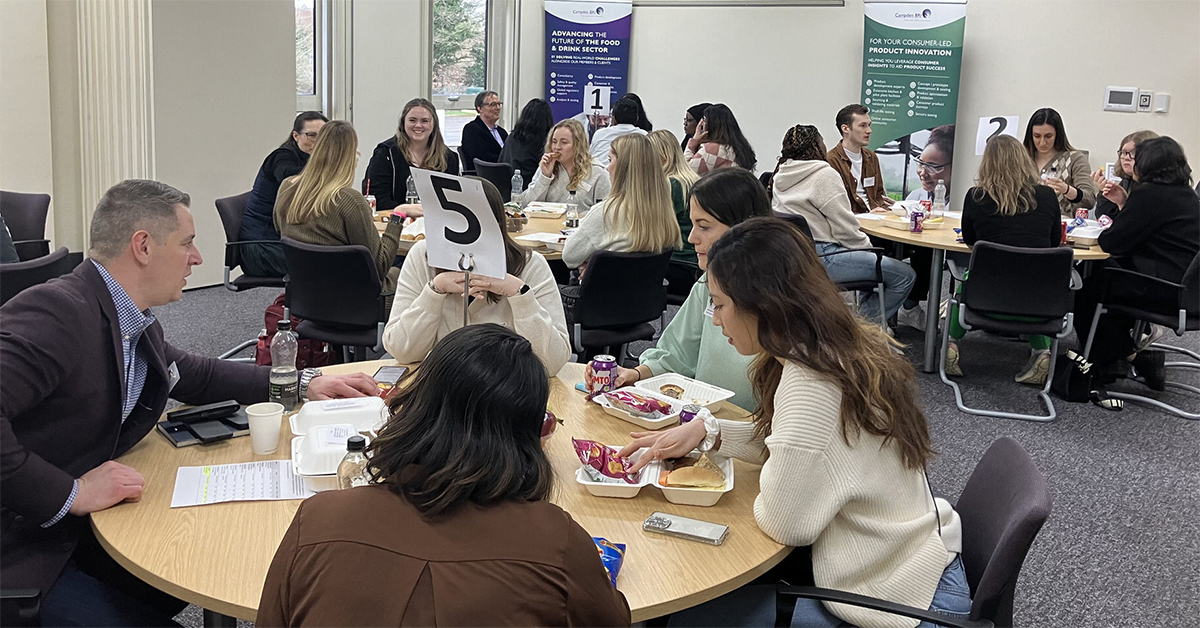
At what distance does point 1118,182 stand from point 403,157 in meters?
4.32

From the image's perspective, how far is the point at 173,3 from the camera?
6148mm

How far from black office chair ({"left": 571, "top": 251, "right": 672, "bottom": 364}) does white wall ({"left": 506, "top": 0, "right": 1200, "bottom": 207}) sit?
203 inches

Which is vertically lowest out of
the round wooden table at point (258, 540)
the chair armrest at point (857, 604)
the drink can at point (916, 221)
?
the chair armrest at point (857, 604)

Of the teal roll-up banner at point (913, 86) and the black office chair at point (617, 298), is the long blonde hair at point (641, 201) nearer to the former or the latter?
→ the black office chair at point (617, 298)

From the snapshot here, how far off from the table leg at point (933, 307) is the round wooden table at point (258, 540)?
11.6 feet

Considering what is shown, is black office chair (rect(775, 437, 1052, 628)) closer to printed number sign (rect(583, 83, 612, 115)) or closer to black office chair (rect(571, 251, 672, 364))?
black office chair (rect(571, 251, 672, 364))

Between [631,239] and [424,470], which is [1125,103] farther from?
[424,470]

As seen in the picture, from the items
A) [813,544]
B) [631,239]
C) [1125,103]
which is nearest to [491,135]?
[631,239]

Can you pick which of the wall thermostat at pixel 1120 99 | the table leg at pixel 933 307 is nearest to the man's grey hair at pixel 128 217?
the table leg at pixel 933 307

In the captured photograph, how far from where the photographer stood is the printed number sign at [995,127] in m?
7.67

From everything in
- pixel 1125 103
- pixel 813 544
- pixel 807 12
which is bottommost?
pixel 813 544

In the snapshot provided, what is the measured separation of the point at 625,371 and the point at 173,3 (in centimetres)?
489

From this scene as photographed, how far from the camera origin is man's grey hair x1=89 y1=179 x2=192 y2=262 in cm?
204

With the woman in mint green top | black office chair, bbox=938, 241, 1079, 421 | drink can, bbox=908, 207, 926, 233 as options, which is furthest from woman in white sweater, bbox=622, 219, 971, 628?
drink can, bbox=908, 207, 926, 233
